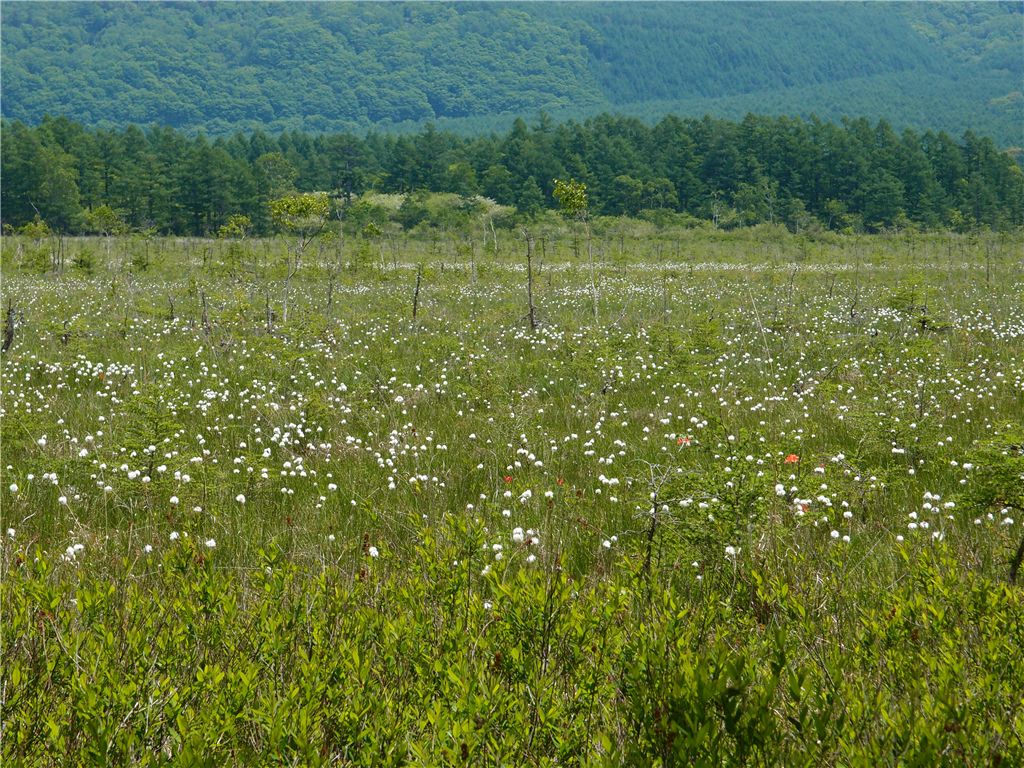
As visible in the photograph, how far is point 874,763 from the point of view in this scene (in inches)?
84.4

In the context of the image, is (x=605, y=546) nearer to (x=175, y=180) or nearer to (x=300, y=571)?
(x=300, y=571)

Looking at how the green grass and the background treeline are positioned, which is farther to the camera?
the background treeline

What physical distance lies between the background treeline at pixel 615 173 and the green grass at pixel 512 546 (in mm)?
58586

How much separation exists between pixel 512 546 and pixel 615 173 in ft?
275

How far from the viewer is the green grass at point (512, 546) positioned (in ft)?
7.81

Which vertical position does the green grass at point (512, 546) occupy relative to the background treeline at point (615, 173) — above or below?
below

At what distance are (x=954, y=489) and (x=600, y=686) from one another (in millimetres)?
4695

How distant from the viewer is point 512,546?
4.87 metres

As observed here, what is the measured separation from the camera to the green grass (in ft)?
7.81

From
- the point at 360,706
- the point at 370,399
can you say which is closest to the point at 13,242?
the point at 370,399

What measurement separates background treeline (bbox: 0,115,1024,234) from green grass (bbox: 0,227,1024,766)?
58586 mm

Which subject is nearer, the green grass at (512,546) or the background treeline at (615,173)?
the green grass at (512,546)

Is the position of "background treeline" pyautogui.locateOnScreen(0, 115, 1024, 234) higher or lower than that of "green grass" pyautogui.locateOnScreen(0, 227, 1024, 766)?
higher

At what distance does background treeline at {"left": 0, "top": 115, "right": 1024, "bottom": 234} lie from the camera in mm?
70750
